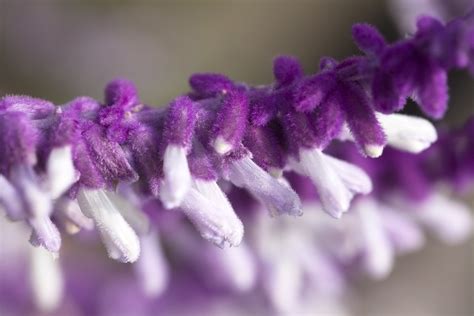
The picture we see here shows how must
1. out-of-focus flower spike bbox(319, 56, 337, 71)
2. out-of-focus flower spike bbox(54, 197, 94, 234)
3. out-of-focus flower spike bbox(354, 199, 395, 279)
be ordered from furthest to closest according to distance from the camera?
out-of-focus flower spike bbox(354, 199, 395, 279) < out-of-focus flower spike bbox(54, 197, 94, 234) < out-of-focus flower spike bbox(319, 56, 337, 71)

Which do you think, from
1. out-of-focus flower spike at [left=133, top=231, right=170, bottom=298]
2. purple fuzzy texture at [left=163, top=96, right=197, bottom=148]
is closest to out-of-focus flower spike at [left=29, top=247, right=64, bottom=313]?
out-of-focus flower spike at [left=133, top=231, right=170, bottom=298]

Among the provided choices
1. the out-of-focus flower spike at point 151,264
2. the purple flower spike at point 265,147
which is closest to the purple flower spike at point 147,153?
the purple flower spike at point 265,147

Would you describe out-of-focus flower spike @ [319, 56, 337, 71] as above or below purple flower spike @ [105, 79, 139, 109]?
above

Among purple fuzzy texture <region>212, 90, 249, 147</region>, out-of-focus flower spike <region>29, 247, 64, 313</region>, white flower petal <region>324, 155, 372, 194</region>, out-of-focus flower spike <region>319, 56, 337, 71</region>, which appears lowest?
out-of-focus flower spike <region>29, 247, 64, 313</region>

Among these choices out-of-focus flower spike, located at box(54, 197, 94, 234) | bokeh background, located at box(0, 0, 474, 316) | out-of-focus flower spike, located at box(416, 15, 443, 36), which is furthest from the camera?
bokeh background, located at box(0, 0, 474, 316)

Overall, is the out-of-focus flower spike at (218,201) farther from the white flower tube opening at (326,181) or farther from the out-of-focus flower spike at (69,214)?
the out-of-focus flower spike at (69,214)

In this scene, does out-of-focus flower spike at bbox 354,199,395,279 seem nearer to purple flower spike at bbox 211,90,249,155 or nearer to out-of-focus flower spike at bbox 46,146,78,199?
purple flower spike at bbox 211,90,249,155

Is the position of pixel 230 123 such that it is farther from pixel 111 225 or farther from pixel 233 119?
pixel 111 225
